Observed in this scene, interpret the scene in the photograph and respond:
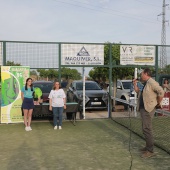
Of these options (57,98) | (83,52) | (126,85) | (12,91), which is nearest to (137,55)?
(83,52)

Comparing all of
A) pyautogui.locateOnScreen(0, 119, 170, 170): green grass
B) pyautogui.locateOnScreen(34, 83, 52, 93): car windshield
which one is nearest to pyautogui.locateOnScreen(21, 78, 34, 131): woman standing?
pyautogui.locateOnScreen(0, 119, 170, 170): green grass

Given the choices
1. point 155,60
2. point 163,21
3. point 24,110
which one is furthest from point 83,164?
point 163,21

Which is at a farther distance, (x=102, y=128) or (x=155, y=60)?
(x=155, y=60)

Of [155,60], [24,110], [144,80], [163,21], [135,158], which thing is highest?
[163,21]

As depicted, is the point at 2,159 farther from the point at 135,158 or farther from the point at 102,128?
the point at 102,128

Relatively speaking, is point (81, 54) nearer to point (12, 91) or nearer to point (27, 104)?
point (12, 91)

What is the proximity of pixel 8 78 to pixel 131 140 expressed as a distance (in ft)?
16.0

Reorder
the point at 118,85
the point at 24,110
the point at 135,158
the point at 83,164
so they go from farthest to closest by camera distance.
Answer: the point at 118,85 < the point at 24,110 < the point at 135,158 < the point at 83,164

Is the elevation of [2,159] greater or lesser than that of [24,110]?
lesser

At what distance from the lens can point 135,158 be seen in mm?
6176

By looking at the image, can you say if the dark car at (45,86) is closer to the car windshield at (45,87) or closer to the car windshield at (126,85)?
the car windshield at (45,87)

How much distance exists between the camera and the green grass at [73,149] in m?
5.70

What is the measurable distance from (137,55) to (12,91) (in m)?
5.13

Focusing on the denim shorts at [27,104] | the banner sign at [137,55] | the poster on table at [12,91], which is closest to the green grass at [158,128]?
the banner sign at [137,55]
